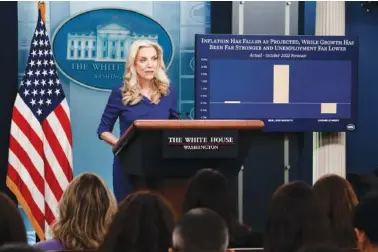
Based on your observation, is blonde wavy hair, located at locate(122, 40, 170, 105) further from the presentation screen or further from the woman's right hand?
the presentation screen

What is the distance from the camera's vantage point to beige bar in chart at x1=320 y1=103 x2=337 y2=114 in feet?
20.8

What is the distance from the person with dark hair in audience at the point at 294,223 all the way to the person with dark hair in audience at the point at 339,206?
1.70ft

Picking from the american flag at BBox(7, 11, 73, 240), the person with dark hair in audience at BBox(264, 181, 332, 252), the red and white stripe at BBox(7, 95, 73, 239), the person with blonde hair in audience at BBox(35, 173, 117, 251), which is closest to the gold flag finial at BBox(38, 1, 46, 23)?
the american flag at BBox(7, 11, 73, 240)

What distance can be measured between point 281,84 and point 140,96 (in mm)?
1987

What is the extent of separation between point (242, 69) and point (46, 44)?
167cm

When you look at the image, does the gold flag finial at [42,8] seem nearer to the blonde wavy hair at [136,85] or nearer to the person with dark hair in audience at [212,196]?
the blonde wavy hair at [136,85]

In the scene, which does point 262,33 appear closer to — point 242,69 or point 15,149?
point 242,69

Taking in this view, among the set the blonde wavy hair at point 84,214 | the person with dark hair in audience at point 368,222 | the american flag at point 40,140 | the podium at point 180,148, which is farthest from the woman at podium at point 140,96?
the person with dark hair in audience at point 368,222

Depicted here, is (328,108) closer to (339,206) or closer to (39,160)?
(39,160)

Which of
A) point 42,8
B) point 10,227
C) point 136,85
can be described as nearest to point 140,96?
point 136,85

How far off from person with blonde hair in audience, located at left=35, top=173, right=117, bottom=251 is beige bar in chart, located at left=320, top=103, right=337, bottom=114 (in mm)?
3350

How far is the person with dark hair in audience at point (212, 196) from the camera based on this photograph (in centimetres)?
336

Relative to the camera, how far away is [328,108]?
20.9 ft

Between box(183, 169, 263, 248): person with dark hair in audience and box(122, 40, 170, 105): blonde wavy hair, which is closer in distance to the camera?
box(183, 169, 263, 248): person with dark hair in audience
